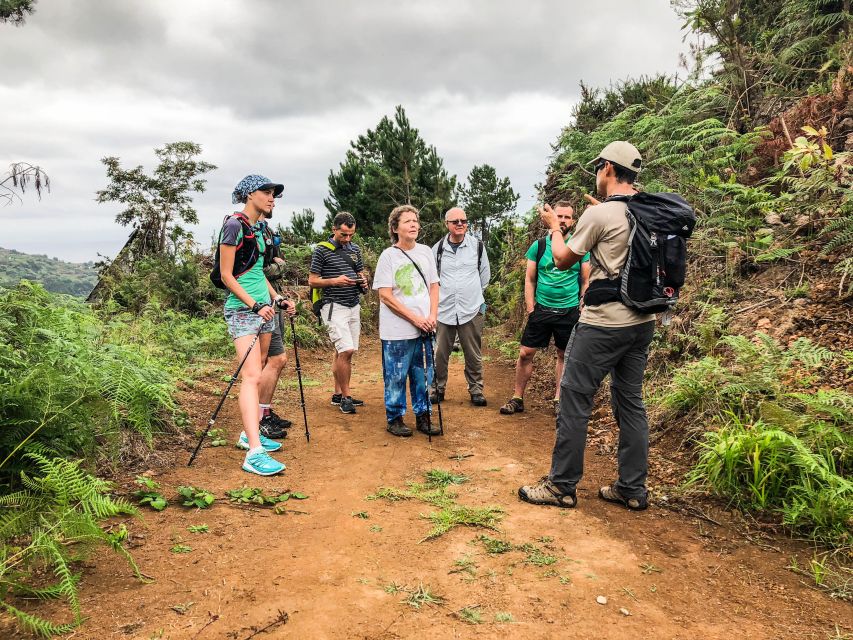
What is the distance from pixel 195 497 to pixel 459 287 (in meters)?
3.78

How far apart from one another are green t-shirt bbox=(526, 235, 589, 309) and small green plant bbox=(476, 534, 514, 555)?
3.09 m

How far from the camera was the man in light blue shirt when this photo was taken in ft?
21.0

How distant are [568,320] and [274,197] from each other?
318 centimetres

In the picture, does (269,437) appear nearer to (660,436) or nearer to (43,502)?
(43,502)

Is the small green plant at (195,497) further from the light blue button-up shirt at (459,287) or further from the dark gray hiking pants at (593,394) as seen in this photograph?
the light blue button-up shirt at (459,287)

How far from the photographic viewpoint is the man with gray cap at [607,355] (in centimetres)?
343

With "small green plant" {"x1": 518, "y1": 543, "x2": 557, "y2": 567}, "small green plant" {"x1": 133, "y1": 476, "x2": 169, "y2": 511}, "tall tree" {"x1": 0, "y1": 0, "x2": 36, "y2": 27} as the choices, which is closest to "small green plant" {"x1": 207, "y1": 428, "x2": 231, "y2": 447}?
"small green plant" {"x1": 133, "y1": 476, "x2": 169, "y2": 511}

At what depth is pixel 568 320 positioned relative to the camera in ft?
18.5

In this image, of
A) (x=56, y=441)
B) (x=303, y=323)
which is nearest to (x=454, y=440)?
(x=56, y=441)

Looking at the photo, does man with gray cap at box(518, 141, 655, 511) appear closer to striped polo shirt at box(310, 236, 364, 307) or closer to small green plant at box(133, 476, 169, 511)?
small green plant at box(133, 476, 169, 511)

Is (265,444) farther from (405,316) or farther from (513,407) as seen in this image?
(513,407)

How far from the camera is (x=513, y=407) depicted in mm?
6105

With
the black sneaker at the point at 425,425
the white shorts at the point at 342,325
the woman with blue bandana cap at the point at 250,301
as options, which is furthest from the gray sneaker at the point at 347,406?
the woman with blue bandana cap at the point at 250,301

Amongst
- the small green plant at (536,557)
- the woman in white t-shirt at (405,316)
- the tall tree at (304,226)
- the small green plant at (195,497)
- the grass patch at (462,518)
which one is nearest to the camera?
the small green plant at (536,557)
